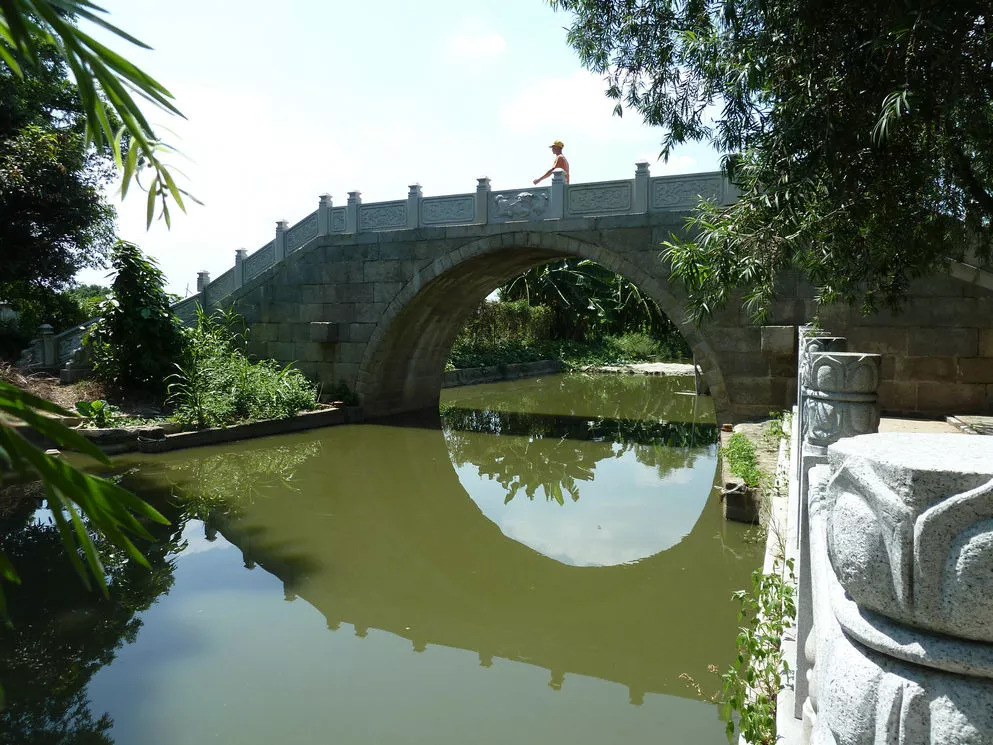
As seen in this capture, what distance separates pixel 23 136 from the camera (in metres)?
11.8

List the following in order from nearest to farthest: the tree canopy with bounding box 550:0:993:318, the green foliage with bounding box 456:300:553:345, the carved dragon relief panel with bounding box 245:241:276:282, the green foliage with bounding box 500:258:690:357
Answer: the tree canopy with bounding box 550:0:993:318 → the carved dragon relief panel with bounding box 245:241:276:282 → the green foliage with bounding box 456:300:553:345 → the green foliage with bounding box 500:258:690:357

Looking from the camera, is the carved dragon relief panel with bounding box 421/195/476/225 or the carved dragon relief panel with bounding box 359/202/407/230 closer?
the carved dragon relief panel with bounding box 421/195/476/225

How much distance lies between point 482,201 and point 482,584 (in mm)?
7574

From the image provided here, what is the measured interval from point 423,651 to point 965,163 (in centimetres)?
428

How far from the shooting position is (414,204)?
12516 mm

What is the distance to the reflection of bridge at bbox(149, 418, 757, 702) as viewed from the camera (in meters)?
4.41

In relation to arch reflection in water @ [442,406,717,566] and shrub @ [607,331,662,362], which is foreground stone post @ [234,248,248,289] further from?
shrub @ [607,331,662,362]

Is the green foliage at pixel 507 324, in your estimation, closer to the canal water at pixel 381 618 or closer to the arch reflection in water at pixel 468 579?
the canal water at pixel 381 618

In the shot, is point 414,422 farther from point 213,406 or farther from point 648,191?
point 648,191

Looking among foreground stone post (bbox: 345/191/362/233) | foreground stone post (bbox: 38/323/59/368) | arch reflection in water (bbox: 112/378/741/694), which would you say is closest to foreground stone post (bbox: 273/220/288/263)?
foreground stone post (bbox: 345/191/362/233)

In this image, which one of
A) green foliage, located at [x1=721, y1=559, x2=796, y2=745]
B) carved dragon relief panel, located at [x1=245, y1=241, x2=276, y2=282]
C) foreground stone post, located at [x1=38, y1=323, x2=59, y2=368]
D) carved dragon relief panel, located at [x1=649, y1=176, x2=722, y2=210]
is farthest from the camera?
carved dragon relief panel, located at [x1=245, y1=241, x2=276, y2=282]

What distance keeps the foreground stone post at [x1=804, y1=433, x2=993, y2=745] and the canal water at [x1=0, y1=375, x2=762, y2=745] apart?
8.62 ft

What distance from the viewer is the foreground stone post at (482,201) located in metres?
11.9

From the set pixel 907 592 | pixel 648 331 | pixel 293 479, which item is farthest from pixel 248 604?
pixel 648 331
